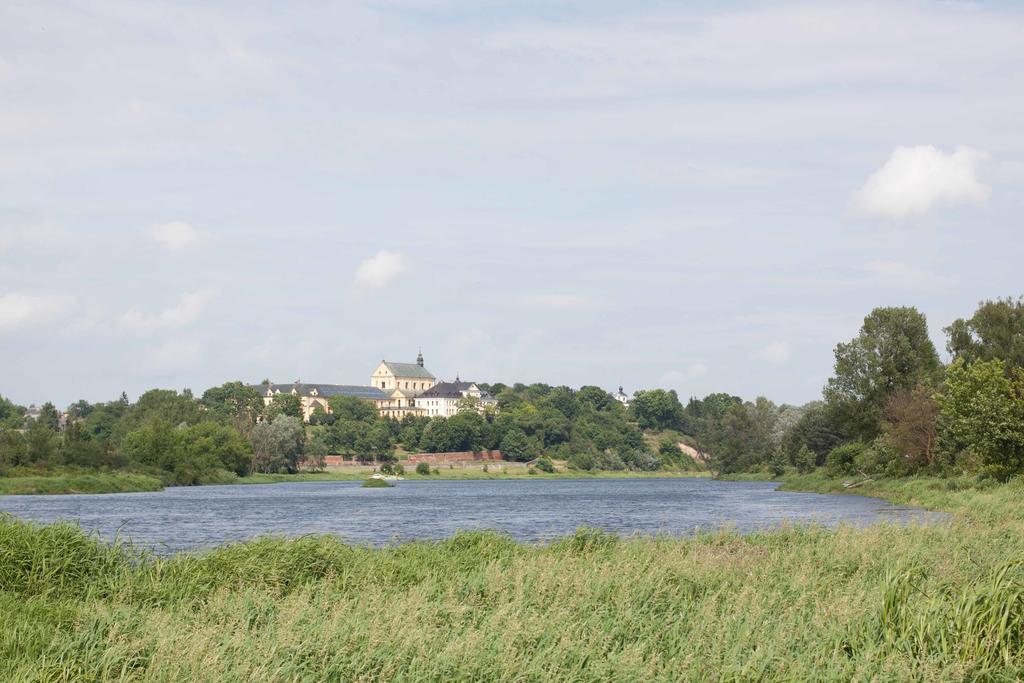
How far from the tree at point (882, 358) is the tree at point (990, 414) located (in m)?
27.0

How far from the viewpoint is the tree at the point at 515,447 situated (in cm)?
19375

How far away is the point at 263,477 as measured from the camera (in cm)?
13038

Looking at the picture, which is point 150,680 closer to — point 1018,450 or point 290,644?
point 290,644

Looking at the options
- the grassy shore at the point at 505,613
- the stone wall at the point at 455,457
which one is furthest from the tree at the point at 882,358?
the stone wall at the point at 455,457

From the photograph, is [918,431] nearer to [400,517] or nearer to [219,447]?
[400,517]

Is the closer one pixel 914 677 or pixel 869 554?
pixel 914 677

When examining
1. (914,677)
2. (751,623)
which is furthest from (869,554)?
(914,677)

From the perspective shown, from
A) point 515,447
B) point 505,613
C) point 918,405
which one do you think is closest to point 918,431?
point 918,405

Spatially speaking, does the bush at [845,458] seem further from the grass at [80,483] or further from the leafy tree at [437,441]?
the leafy tree at [437,441]

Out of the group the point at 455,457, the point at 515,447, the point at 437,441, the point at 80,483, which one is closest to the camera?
the point at 80,483

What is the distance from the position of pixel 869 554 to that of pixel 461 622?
10548 mm

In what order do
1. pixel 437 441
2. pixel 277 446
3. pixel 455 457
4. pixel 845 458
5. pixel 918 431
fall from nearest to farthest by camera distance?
pixel 918 431 < pixel 845 458 < pixel 277 446 < pixel 455 457 < pixel 437 441

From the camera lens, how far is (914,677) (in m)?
12.1

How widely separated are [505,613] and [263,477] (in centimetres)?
12070
